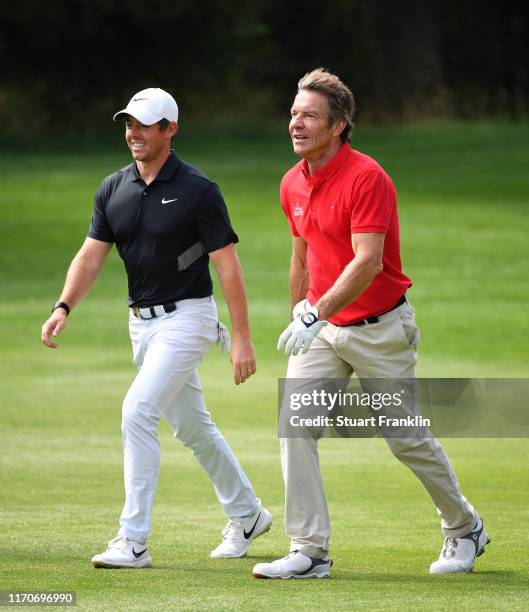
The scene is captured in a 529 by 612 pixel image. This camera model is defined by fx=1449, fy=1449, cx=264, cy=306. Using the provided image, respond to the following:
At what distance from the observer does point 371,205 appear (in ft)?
21.5

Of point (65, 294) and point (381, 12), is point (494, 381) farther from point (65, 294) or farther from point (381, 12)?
point (381, 12)

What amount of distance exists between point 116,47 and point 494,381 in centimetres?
2916

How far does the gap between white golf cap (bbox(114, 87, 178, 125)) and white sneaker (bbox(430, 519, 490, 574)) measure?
2501mm

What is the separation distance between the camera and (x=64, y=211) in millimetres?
26359

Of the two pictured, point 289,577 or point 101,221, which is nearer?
point 289,577

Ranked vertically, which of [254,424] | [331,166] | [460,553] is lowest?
[254,424]

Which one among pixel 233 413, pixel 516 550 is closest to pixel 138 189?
pixel 516 550

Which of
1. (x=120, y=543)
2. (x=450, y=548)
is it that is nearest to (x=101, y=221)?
(x=120, y=543)

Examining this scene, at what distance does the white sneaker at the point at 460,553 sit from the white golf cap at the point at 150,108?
98.4 inches

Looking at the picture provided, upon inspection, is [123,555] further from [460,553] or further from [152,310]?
[460,553]

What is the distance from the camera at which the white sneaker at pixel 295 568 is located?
652 cm

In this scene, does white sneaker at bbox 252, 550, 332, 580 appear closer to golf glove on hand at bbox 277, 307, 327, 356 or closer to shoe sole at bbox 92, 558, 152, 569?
shoe sole at bbox 92, 558, 152, 569

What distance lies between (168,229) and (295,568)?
1.78 m

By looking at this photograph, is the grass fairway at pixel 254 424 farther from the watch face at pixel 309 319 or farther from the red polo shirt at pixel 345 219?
the red polo shirt at pixel 345 219
